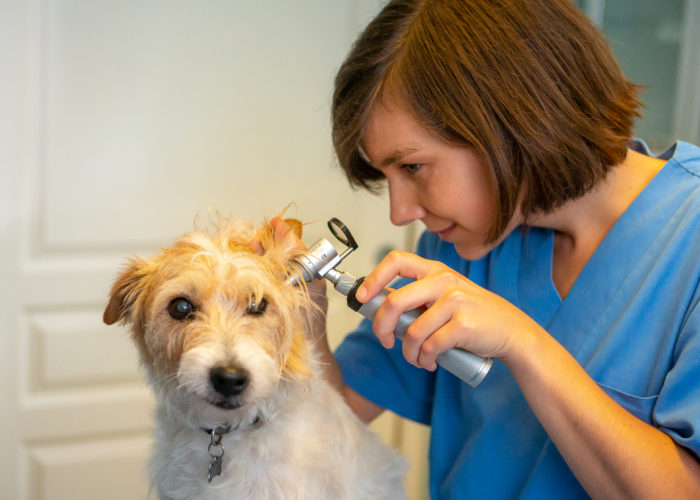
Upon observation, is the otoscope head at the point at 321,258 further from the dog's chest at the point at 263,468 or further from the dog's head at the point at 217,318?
the dog's chest at the point at 263,468

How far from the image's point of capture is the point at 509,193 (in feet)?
2.99

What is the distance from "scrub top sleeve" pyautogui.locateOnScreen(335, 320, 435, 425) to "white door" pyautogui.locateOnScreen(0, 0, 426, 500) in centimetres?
64

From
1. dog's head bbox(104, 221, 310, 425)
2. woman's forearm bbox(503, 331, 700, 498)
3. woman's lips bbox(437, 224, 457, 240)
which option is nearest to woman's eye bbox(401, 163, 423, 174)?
woman's lips bbox(437, 224, 457, 240)

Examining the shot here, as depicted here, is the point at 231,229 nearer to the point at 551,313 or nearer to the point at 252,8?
the point at 551,313

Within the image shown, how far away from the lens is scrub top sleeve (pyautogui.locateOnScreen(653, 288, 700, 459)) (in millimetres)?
732

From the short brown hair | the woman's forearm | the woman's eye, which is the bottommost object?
the woman's forearm

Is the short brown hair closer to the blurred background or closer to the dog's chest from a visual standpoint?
the dog's chest

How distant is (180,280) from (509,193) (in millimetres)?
525

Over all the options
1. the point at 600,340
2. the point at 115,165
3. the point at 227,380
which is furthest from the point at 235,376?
the point at 115,165

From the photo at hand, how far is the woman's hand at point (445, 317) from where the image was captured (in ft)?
2.40

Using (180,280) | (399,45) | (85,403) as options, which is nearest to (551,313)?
(399,45)

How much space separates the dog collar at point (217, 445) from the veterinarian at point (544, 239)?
0.24 meters

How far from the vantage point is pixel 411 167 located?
0.96m

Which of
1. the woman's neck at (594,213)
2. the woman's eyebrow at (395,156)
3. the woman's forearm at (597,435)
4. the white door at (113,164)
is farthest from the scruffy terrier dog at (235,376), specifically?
the white door at (113,164)
